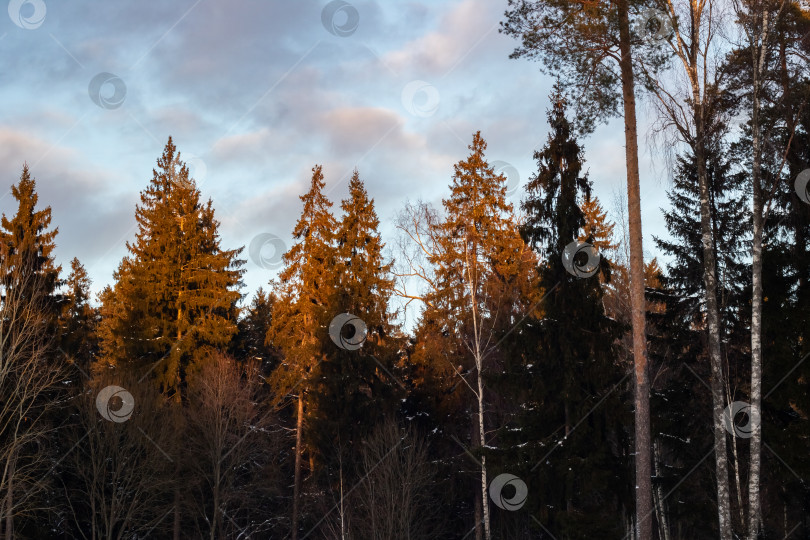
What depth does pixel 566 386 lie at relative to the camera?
61.2 ft

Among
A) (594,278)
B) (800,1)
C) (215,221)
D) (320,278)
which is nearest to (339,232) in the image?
(320,278)

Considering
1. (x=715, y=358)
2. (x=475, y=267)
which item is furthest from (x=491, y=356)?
(x=715, y=358)

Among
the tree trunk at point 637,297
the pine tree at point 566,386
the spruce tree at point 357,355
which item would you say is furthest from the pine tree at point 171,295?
the tree trunk at point 637,297

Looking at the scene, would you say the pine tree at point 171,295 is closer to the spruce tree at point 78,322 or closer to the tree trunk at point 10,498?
the spruce tree at point 78,322

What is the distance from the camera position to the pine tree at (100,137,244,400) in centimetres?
2978

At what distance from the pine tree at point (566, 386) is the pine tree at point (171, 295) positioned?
52.1ft

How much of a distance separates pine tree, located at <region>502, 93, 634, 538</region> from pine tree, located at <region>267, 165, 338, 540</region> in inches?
429

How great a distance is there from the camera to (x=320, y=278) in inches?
1200

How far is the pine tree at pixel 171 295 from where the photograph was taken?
29.8 metres

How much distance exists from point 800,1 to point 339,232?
62.8ft

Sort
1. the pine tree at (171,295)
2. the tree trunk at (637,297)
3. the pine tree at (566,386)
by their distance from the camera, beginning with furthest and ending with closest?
1. the pine tree at (171,295)
2. the pine tree at (566,386)
3. the tree trunk at (637,297)

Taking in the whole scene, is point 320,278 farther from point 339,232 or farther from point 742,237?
point 742,237

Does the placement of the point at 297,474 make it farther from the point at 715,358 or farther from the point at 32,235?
the point at 715,358

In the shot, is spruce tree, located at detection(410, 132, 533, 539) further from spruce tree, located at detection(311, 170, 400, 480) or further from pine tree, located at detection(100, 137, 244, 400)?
pine tree, located at detection(100, 137, 244, 400)
